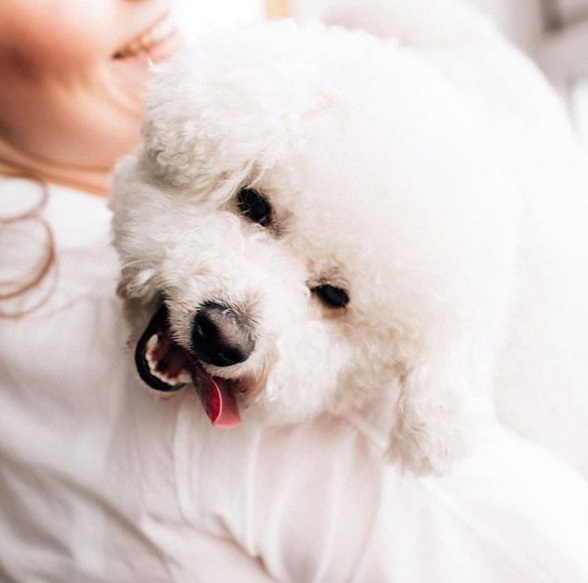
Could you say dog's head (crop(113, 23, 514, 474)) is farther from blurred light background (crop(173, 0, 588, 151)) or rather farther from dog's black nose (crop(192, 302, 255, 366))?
blurred light background (crop(173, 0, 588, 151))

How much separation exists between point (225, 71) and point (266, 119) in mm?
50

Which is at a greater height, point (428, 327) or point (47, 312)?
point (428, 327)

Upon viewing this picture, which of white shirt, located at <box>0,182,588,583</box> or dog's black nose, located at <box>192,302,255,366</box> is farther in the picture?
white shirt, located at <box>0,182,588,583</box>

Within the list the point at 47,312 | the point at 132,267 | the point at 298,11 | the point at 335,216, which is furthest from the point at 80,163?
the point at 298,11

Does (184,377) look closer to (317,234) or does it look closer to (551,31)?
(317,234)

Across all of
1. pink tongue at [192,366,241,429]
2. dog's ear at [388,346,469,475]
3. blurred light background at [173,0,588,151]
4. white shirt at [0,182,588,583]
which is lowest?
white shirt at [0,182,588,583]

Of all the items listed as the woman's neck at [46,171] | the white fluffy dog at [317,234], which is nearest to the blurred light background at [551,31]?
the woman's neck at [46,171]

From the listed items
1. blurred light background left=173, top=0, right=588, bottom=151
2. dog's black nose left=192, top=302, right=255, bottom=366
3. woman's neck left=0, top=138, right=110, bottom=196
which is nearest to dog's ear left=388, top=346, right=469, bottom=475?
dog's black nose left=192, top=302, right=255, bottom=366

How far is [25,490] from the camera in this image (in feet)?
2.15

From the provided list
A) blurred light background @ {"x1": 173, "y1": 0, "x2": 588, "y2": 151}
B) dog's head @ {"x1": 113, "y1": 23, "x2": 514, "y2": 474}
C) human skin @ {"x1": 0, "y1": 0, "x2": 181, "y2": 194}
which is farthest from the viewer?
blurred light background @ {"x1": 173, "y1": 0, "x2": 588, "y2": 151}

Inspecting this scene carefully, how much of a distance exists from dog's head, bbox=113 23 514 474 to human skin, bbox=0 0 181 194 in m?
0.22

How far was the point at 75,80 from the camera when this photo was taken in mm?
725

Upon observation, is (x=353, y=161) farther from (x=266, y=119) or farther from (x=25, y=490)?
(x=25, y=490)

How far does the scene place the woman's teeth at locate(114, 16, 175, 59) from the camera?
779 mm
